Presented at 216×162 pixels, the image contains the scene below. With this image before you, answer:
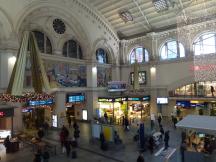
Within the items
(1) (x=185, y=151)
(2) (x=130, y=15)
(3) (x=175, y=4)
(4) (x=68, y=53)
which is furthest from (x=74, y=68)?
(1) (x=185, y=151)

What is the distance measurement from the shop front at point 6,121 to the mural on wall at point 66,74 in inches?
218

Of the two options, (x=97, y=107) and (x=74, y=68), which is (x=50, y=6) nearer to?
(x=74, y=68)

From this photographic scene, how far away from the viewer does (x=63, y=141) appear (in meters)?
15.6

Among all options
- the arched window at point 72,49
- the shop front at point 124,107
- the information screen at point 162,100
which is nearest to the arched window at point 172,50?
the information screen at point 162,100

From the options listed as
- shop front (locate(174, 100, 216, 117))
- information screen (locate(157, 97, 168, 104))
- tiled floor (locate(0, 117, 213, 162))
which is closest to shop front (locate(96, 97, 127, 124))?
information screen (locate(157, 97, 168, 104))

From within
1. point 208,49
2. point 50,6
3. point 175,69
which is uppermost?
point 50,6

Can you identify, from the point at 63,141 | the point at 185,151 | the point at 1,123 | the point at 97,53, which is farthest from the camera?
the point at 97,53

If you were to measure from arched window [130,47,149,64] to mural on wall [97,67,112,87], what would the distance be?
3507 mm

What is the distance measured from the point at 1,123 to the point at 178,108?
1825 cm

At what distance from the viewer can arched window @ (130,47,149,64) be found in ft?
97.2

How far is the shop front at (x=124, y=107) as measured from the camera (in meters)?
26.2

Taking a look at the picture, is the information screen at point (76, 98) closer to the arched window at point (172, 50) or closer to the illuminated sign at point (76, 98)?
the illuminated sign at point (76, 98)

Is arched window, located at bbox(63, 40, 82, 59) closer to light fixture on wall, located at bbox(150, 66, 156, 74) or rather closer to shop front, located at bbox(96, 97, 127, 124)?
shop front, located at bbox(96, 97, 127, 124)

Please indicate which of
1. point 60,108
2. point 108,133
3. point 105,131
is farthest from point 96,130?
point 60,108
